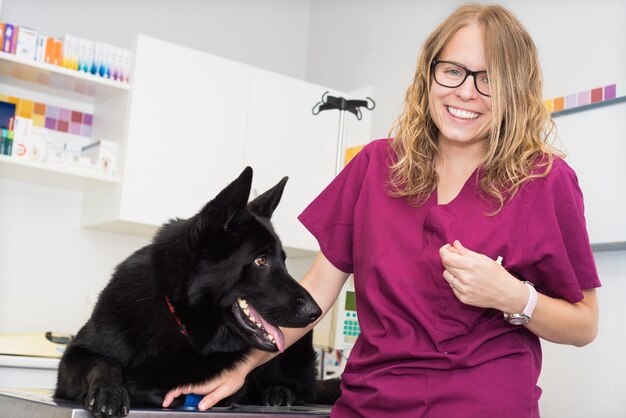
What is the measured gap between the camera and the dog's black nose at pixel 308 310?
57.0 inches

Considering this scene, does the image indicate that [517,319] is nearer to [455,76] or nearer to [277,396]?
[455,76]

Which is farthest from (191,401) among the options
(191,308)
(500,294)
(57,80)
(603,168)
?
(57,80)

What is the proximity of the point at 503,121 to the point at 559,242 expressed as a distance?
295mm

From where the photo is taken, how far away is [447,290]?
1252mm

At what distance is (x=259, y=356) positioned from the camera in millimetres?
1444

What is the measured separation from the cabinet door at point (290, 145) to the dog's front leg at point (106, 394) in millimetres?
2586

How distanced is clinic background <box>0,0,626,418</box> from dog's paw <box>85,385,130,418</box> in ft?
6.89

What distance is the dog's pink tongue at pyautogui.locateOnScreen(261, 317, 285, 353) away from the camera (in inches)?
55.9

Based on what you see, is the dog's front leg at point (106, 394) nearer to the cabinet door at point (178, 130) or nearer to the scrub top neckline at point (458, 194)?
the scrub top neckline at point (458, 194)

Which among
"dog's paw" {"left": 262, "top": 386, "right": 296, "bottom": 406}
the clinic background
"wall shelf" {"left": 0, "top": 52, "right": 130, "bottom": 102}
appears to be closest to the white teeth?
"dog's paw" {"left": 262, "top": 386, "right": 296, "bottom": 406}

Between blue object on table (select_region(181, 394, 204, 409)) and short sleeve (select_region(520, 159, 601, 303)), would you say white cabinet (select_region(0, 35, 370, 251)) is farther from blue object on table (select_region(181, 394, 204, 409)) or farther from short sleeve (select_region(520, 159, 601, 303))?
short sleeve (select_region(520, 159, 601, 303))

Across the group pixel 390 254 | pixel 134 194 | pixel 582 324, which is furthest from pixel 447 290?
pixel 134 194

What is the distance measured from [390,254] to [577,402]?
71.8 inches

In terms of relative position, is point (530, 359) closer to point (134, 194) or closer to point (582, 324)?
point (582, 324)
